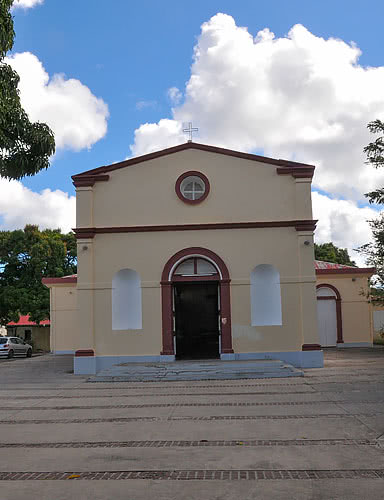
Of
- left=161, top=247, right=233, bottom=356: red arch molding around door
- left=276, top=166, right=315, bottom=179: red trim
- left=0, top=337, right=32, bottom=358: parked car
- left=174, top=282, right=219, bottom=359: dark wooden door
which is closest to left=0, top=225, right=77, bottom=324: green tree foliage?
left=0, top=337, right=32, bottom=358: parked car

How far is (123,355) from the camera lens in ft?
58.5

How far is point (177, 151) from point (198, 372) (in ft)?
22.9

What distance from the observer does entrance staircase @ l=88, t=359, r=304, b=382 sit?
15.8 m

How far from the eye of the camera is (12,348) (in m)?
30.2

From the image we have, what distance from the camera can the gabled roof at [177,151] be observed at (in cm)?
1805

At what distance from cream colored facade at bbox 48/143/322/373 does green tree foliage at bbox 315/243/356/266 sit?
30.1 metres

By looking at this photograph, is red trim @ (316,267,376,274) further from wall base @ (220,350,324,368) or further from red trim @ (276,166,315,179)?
wall base @ (220,350,324,368)

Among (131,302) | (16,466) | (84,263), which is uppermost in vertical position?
(84,263)

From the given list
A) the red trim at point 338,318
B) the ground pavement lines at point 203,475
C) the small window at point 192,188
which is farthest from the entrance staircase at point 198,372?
the red trim at point 338,318

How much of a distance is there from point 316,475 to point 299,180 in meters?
12.6

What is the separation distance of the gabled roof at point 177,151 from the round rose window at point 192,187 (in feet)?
2.86

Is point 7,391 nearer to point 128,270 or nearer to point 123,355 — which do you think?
point 123,355

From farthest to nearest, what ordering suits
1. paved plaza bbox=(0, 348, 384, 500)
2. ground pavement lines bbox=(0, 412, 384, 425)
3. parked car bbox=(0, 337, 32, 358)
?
parked car bbox=(0, 337, 32, 358), ground pavement lines bbox=(0, 412, 384, 425), paved plaza bbox=(0, 348, 384, 500)

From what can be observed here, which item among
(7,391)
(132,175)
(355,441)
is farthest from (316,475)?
(132,175)
